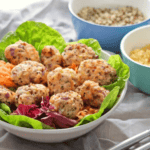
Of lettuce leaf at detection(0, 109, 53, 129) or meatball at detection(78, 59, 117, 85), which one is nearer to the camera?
lettuce leaf at detection(0, 109, 53, 129)

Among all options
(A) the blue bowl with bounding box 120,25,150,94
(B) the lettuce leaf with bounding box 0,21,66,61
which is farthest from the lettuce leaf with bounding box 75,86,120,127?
(B) the lettuce leaf with bounding box 0,21,66,61

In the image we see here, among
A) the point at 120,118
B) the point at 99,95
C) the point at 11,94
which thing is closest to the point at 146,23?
the point at 120,118

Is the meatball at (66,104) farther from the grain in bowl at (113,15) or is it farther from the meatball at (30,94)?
the grain in bowl at (113,15)

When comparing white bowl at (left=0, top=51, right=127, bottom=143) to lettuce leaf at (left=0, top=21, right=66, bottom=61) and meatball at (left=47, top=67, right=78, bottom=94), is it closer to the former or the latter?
meatball at (left=47, top=67, right=78, bottom=94)

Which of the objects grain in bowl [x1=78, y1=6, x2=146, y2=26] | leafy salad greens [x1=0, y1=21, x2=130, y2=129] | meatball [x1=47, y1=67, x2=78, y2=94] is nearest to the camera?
leafy salad greens [x1=0, y1=21, x2=130, y2=129]

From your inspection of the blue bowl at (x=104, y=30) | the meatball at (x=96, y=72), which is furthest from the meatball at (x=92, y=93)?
the blue bowl at (x=104, y=30)

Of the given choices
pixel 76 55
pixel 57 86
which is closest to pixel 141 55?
pixel 76 55

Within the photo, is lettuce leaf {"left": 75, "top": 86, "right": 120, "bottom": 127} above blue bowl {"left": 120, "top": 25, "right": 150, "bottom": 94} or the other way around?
above
